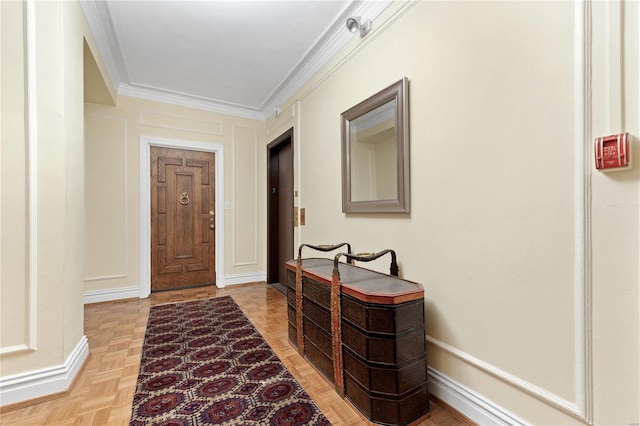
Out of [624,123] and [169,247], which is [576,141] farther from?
[169,247]

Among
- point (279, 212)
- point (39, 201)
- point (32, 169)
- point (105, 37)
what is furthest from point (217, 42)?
point (279, 212)

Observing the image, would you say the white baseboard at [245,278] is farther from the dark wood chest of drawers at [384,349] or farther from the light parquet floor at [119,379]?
the dark wood chest of drawers at [384,349]

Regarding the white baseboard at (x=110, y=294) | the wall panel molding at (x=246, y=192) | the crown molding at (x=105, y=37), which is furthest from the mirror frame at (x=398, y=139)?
the white baseboard at (x=110, y=294)

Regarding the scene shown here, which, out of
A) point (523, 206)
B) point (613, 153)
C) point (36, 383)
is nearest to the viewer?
point (613, 153)

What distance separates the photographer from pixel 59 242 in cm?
174

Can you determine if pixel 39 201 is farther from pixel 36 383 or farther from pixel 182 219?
pixel 182 219

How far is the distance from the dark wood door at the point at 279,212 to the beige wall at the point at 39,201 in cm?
239

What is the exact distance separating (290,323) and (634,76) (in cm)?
235

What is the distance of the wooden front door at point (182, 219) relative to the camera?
3.83 m

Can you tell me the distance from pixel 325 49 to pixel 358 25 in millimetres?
592

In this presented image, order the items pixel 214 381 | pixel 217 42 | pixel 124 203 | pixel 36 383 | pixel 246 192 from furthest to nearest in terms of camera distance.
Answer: pixel 246 192 → pixel 124 203 → pixel 217 42 → pixel 214 381 → pixel 36 383

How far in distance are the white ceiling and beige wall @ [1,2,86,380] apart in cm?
66

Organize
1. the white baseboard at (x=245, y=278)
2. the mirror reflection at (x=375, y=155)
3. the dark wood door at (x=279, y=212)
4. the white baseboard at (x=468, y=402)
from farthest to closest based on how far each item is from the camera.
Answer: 1. the white baseboard at (x=245, y=278)
2. the dark wood door at (x=279, y=212)
3. the mirror reflection at (x=375, y=155)
4. the white baseboard at (x=468, y=402)

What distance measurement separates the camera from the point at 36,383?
5.34 feet
